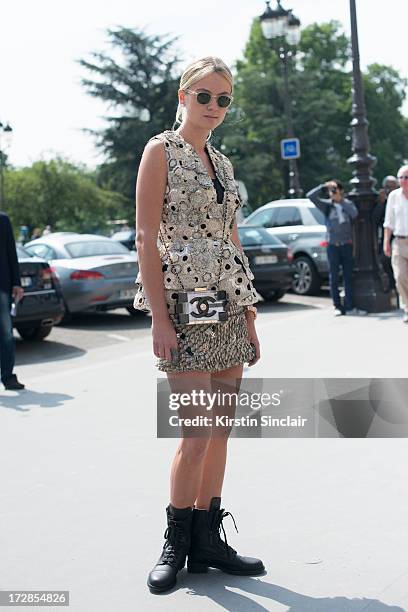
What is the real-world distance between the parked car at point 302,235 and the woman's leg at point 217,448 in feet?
40.8

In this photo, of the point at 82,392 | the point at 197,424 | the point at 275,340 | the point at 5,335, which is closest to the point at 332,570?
the point at 197,424

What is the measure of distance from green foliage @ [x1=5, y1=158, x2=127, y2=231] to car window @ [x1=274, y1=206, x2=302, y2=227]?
37903mm

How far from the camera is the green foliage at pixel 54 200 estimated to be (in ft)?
181

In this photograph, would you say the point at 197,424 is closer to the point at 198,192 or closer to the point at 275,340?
the point at 198,192

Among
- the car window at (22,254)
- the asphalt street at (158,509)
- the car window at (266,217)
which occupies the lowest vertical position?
the asphalt street at (158,509)

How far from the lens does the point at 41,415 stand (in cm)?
676

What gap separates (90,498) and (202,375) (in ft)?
4.77

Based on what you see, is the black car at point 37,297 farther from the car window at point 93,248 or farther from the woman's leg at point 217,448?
the woman's leg at point 217,448

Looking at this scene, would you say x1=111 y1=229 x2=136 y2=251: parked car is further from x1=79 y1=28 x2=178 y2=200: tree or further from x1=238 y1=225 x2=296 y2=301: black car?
x1=79 y1=28 x2=178 y2=200: tree

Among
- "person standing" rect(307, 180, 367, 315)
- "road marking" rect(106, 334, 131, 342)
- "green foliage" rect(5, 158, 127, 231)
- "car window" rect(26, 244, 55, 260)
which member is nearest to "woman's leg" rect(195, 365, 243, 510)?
"road marking" rect(106, 334, 131, 342)

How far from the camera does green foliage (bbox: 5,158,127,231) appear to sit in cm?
5531

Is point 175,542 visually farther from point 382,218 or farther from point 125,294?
point 382,218

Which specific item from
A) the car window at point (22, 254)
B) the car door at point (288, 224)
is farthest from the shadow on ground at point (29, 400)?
the car door at point (288, 224)

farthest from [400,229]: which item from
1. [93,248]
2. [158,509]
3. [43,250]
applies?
[158,509]
